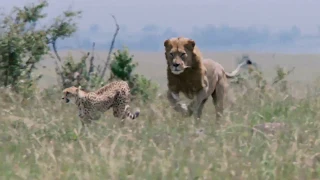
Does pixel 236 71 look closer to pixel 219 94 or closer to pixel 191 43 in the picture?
pixel 219 94

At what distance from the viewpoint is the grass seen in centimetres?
580

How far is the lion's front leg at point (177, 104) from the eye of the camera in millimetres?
9624

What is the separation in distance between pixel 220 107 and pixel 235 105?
1.52 ft

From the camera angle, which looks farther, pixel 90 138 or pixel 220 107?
pixel 220 107

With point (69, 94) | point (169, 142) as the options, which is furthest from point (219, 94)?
point (169, 142)

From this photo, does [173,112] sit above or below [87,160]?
below

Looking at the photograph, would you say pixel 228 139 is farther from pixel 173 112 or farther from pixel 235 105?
pixel 235 105

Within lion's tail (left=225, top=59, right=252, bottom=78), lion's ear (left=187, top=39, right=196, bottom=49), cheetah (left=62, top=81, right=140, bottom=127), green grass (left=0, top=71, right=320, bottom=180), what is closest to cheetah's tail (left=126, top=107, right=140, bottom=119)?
cheetah (left=62, top=81, right=140, bottom=127)

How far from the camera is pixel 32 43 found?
13.8 metres

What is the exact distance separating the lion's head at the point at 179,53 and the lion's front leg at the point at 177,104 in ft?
1.12

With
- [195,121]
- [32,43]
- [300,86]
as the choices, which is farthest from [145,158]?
[32,43]

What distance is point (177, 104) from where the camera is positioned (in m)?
9.72

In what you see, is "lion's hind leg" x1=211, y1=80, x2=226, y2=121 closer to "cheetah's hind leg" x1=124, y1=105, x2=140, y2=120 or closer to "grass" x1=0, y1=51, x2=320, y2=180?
"grass" x1=0, y1=51, x2=320, y2=180

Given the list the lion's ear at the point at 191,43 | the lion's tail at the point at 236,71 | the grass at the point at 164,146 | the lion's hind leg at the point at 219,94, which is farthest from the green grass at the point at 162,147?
the lion's tail at the point at 236,71
